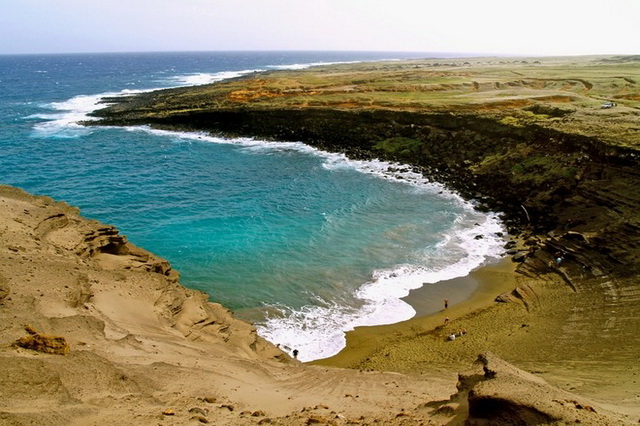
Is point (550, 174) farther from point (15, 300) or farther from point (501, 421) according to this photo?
point (15, 300)

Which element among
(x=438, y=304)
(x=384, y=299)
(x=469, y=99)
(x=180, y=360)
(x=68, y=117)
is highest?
(x=469, y=99)

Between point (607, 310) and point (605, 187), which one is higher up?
point (605, 187)

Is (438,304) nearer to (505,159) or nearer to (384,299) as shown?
(384,299)

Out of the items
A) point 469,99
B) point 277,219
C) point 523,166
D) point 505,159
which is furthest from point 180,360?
point 469,99

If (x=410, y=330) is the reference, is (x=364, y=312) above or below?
above

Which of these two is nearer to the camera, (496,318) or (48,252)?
(48,252)

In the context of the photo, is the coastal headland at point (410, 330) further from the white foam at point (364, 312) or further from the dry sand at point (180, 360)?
the white foam at point (364, 312)

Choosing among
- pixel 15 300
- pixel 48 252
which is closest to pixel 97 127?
pixel 48 252
